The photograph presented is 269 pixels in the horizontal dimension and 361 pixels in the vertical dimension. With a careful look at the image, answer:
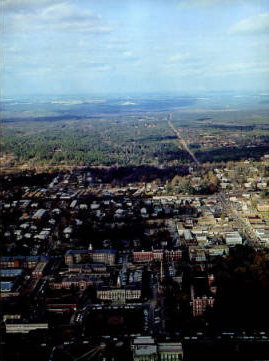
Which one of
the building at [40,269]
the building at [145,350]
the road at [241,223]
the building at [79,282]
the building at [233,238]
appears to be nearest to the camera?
the building at [145,350]

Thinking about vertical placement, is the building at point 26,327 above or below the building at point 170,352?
below

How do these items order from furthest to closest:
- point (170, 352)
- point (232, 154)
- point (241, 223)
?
point (232, 154)
point (241, 223)
point (170, 352)

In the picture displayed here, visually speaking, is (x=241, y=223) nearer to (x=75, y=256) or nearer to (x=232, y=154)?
(x=75, y=256)

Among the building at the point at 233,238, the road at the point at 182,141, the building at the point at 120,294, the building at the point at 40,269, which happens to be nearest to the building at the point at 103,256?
the building at the point at 40,269

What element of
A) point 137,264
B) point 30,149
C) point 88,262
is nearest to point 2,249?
point 88,262

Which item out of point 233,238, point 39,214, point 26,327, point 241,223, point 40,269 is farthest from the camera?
point 39,214

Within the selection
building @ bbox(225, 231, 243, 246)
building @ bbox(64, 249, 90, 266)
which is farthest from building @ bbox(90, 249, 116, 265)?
building @ bbox(225, 231, 243, 246)

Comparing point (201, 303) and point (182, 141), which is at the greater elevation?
point (182, 141)

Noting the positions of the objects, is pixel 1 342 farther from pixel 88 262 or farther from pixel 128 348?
pixel 88 262

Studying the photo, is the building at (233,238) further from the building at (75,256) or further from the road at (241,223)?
the building at (75,256)

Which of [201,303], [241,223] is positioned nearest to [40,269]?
[201,303]

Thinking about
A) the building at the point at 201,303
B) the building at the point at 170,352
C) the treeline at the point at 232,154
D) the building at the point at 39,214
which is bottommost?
the building at the point at 170,352
